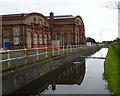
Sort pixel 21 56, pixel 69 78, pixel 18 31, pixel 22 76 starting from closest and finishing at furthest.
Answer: pixel 22 76
pixel 69 78
pixel 21 56
pixel 18 31

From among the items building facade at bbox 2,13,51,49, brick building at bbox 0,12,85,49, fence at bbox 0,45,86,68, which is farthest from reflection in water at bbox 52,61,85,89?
brick building at bbox 0,12,85,49

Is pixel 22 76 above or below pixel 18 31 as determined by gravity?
below

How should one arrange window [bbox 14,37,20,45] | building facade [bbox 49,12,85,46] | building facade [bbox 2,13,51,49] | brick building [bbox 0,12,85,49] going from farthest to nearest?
building facade [bbox 49,12,85,46] < window [bbox 14,37,20,45] < brick building [bbox 0,12,85,49] < building facade [bbox 2,13,51,49]

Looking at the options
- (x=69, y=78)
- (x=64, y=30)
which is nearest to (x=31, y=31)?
(x=64, y=30)

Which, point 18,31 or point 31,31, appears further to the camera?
point 31,31

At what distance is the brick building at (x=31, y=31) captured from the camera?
3928 centimetres

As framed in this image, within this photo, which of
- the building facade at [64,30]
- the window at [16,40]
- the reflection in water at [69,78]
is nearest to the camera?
the reflection in water at [69,78]

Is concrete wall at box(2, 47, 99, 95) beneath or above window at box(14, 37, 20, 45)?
beneath

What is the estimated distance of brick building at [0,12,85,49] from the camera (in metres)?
39.3

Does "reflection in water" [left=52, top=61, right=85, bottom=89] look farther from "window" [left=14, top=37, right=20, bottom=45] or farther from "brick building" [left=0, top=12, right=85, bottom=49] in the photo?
"window" [left=14, top=37, right=20, bottom=45]

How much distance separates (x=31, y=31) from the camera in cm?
4166

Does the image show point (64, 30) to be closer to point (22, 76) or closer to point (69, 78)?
point (69, 78)

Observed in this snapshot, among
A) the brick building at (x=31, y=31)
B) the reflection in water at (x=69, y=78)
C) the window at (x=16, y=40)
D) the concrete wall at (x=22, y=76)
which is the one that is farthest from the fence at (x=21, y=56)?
the window at (x=16, y=40)

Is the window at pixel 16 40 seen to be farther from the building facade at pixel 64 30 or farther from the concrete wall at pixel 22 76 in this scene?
the concrete wall at pixel 22 76
